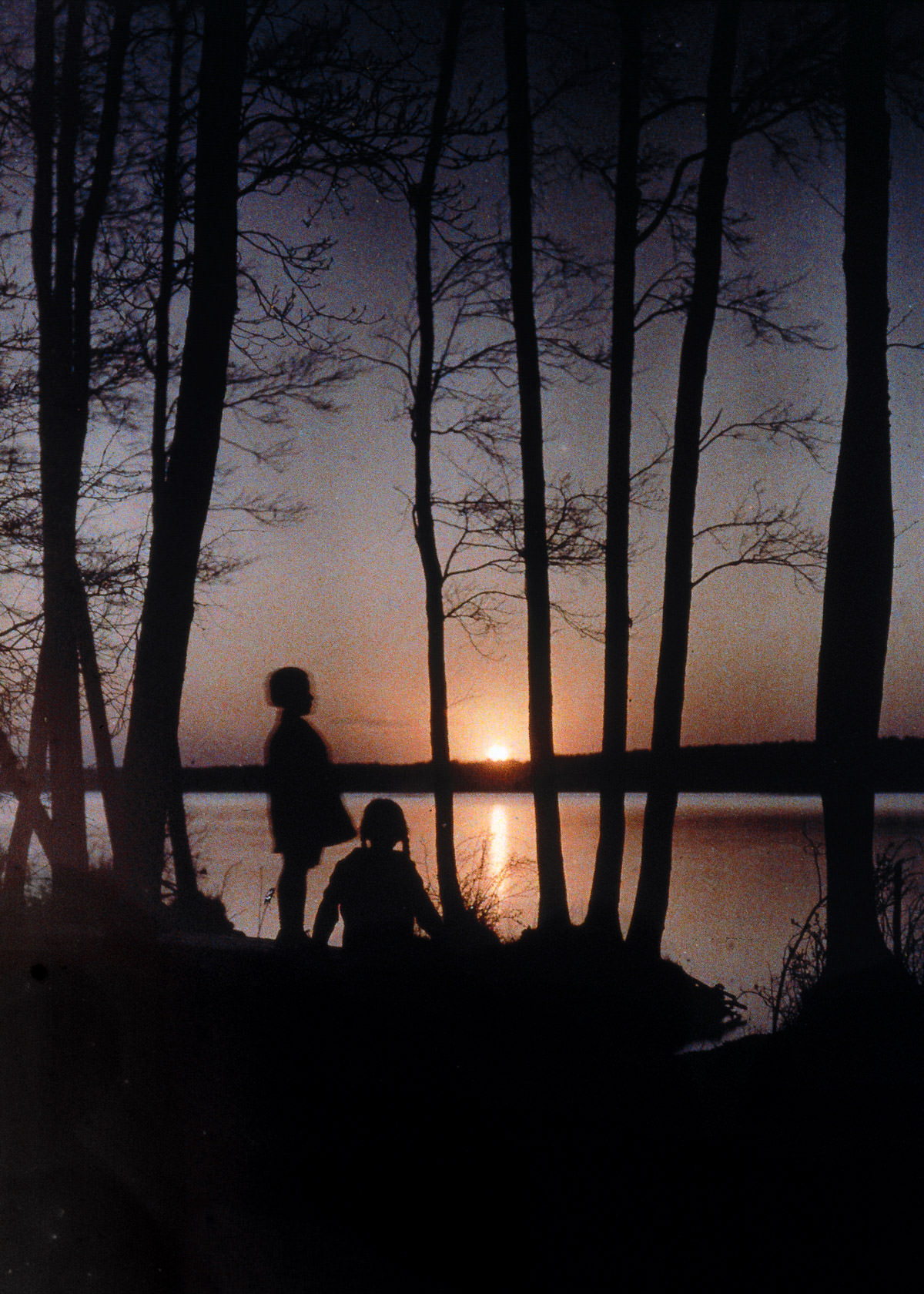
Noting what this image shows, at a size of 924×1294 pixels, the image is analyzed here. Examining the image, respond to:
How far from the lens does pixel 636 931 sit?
9109 millimetres

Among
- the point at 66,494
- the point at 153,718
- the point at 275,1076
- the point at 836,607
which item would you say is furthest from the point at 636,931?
the point at 66,494

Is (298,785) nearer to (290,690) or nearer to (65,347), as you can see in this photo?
(290,690)

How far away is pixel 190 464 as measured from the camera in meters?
6.44

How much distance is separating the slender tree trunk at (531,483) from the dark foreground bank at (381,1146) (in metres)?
5.13

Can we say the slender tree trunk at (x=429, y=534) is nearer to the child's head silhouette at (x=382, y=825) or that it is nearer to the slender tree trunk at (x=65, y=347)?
the slender tree trunk at (x=65, y=347)

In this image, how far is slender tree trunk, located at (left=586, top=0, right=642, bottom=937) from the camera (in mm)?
9766

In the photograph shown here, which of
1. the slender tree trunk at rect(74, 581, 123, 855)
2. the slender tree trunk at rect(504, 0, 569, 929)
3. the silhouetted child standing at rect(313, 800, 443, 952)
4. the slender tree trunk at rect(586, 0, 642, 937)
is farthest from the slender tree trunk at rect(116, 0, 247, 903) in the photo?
the slender tree trunk at rect(586, 0, 642, 937)

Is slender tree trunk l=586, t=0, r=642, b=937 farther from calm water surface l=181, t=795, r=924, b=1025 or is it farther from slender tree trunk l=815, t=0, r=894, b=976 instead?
slender tree trunk l=815, t=0, r=894, b=976

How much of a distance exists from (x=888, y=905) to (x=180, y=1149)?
5.19 m

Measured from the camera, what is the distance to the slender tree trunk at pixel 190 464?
6.37 m

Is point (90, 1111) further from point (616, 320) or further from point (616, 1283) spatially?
point (616, 320)

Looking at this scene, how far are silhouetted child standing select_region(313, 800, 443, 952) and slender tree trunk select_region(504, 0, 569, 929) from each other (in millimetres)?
5167

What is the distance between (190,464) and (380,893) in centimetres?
313

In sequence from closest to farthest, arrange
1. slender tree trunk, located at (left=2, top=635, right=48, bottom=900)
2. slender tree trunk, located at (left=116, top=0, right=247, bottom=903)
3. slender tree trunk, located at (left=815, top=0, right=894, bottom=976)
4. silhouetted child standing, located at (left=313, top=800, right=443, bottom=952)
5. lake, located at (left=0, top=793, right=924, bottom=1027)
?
silhouetted child standing, located at (left=313, top=800, right=443, bottom=952), slender tree trunk, located at (left=116, top=0, right=247, bottom=903), slender tree trunk, located at (left=815, top=0, right=894, bottom=976), slender tree trunk, located at (left=2, top=635, right=48, bottom=900), lake, located at (left=0, top=793, right=924, bottom=1027)
